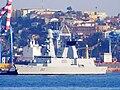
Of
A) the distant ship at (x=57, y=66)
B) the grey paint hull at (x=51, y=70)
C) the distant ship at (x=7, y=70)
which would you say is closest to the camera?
the grey paint hull at (x=51, y=70)

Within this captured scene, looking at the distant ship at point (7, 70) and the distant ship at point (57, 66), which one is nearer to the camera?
the distant ship at point (57, 66)

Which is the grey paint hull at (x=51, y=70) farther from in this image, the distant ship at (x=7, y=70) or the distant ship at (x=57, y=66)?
the distant ship at (x=7, y=70)

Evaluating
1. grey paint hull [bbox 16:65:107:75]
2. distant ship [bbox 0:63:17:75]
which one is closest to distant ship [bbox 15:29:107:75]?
grey paint hull [bbox 16:65:107:75]

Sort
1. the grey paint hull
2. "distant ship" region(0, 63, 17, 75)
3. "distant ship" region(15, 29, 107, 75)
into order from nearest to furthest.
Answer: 1. the grey paint hull
2. "distant ship" region(15, 29, 107, 75)
3. "distant ship" region(0, 63, 17, 75)

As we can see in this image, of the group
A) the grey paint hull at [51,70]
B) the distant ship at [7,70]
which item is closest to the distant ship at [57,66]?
the grey paint hull at [51,70]

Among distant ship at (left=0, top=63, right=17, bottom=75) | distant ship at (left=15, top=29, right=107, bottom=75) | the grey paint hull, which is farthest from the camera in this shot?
distant ship at (left=0, top=63, right=17, bottom=75)

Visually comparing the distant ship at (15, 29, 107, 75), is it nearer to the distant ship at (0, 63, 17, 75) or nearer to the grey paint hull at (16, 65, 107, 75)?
the grey paint hull at (16, 65, 107, 75)

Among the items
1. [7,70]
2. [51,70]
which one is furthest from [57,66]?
[7,70]

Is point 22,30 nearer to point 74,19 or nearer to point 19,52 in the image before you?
point 74,19

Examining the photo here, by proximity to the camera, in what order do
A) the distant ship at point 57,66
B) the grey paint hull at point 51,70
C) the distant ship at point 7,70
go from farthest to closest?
the distant ship at point 7,70 < the distant ship at point 57,66 < the grey paint hull at point 51,70

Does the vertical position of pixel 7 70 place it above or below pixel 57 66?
below

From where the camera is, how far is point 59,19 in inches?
7643

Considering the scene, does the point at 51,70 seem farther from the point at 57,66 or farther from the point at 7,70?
the point at 7,70

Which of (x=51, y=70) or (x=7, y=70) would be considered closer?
(x=51, y=70)
